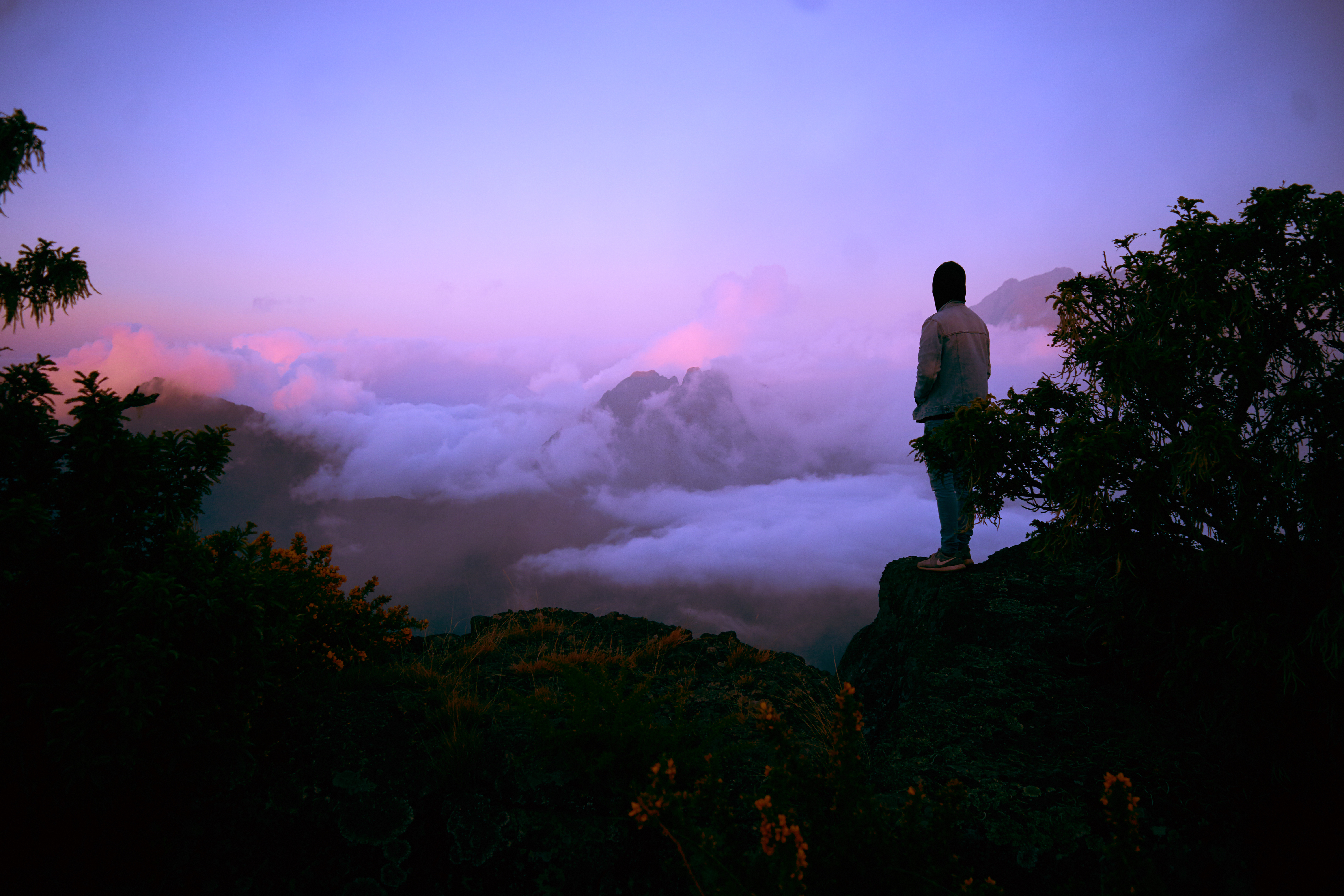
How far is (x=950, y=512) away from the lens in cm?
656

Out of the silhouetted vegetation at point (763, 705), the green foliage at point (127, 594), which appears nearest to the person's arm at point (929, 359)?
the silhouetted vegetation at point (763, 705)

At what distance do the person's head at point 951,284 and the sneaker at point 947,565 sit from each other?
8.98 feet

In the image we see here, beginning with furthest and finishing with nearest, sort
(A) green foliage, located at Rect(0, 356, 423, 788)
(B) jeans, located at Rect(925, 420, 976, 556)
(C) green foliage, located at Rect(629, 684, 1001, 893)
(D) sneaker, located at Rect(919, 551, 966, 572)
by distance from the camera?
(D) sneaker, located at Rect(919, 551, 966, 572), (B) jeans, located at Rect(925, 420, 976, 556), (A) green foliage, located at Rect(0, 356, 423, 788), (C) green foliage, located at Rect(629, 684, 1001, 893)

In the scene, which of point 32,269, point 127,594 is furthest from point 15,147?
point 127,594

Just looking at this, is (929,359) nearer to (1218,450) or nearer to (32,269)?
(1218,450)

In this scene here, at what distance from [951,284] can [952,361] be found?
93 centimetres

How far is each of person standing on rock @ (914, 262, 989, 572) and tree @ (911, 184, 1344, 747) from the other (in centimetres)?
192

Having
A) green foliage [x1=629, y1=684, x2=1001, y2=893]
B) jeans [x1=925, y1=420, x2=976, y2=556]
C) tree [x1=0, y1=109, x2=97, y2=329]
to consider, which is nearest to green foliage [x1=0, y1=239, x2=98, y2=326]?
tree [x1=0, y1=109, x2=97, y2=329]

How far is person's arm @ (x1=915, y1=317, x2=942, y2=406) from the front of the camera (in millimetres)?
6285

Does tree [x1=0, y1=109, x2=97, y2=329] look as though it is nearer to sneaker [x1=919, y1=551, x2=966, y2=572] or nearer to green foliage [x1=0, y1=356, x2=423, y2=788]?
green foliage [x1=0, y1=356, x2=423, y2=788]

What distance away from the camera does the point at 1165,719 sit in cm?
430

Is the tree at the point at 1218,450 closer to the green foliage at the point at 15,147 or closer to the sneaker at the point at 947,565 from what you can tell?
the sneaker at the point at 947,565

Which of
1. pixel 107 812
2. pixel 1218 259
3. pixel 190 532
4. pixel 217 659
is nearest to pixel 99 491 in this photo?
pixel 190 532

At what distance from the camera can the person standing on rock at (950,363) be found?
6195 mm
